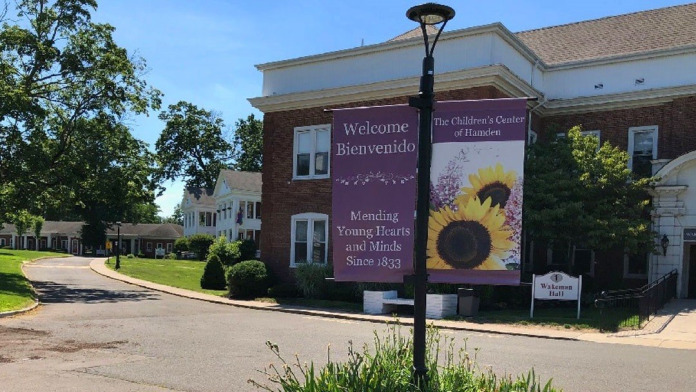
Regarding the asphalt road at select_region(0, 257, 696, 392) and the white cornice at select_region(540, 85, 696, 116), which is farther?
the white cornice at select_region(540, 85, 696, 116)

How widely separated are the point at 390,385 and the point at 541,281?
14.0 meters

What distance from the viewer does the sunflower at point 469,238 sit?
5.34 metres

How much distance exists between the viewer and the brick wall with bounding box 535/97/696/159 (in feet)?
74.5

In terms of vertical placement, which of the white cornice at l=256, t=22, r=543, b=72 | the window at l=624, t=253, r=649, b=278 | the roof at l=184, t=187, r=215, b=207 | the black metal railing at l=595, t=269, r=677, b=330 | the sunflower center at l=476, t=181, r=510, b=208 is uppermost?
the white cornice at l=256, t=22, r=543, b=72

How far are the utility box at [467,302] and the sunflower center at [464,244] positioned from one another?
42.6 feet

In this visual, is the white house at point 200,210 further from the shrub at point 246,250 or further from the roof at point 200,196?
the shrub at point 246,250

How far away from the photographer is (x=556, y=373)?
9.59 m

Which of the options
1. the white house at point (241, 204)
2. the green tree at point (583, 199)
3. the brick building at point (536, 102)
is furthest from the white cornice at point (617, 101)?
the white house at point (241, 204)

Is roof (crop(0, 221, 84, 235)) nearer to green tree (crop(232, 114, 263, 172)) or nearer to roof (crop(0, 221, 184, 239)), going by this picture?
roof (crop(0, 221, 184, 239))

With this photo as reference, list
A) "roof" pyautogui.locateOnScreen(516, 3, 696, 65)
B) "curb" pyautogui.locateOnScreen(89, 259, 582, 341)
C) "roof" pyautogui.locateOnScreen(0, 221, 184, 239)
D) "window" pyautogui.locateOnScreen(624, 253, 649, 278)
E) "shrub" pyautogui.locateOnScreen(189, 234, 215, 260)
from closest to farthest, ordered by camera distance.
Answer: "curb" pyautogui.locateOnScreen(89, 259, 582, 341)
"window" pyautogui.locateOnScreen(624, 253, 649, 278)
"roof" pyautogui.locateOnScreen(516, 3, 696, 65)
"shrub" pyautogui.locateOnScreen(189, 234, 215, 260)
"roof" pyautogui.locateOnScreen(0, 221, 184, 239)

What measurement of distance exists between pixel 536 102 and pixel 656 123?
4.51 meters

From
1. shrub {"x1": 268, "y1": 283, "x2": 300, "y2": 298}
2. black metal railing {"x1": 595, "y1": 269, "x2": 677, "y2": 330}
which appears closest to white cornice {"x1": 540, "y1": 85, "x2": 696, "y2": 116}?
black metal railing {"x1": 595, "y1": 269, "x2": 677, "y2": 330}

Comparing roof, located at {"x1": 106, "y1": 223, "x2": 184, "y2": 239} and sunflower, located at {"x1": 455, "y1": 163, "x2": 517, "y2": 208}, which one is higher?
sunflower, located at {"x1": 455, "y1": 163, "x2": 517, "y2": 208}

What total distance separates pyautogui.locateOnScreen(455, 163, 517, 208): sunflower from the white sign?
1315cm
